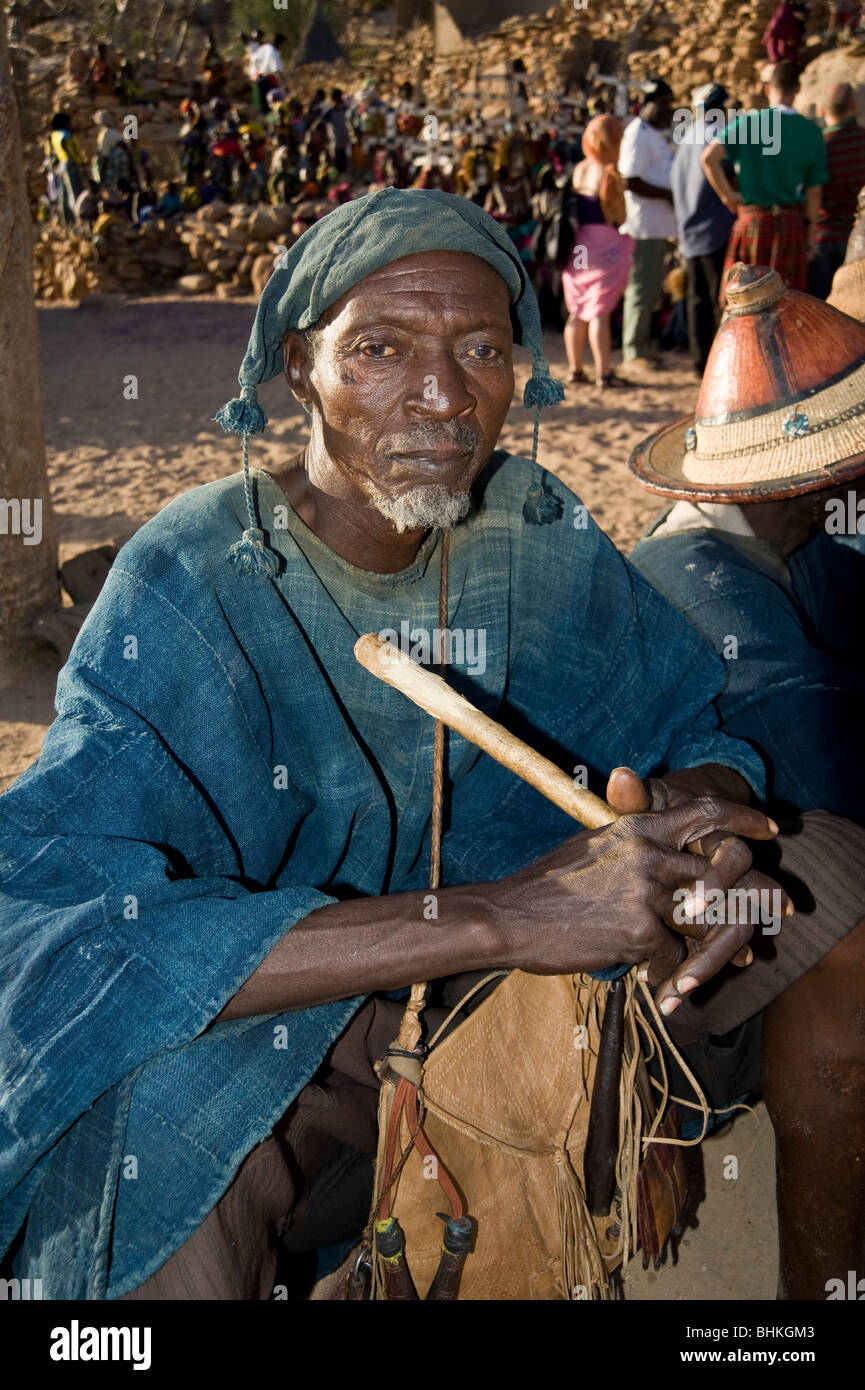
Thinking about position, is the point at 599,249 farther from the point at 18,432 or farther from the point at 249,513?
the point at 249,513

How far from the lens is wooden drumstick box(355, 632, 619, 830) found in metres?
1.43

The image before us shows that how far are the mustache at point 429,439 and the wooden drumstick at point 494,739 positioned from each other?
1.24 feet

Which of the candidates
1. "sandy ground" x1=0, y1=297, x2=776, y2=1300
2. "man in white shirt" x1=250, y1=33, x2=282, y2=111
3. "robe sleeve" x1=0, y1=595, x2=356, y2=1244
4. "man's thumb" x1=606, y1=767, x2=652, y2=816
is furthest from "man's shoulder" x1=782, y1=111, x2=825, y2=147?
"man in white shirt" x1=250, y1=33, x2=282, y2=111

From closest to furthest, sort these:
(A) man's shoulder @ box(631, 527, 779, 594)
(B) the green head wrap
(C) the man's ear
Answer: (B) the green head wrap
(C) the man's ear
(A) man's shoulder @ box(631, 527, 779, 594)

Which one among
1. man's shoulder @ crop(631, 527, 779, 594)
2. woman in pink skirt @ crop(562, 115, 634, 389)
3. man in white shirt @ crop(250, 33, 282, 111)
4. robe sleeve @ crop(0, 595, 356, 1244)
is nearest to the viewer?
robe sleeve @ crop(0, 595, 356, 1244)

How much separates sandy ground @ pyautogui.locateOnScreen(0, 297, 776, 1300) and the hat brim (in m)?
1.35

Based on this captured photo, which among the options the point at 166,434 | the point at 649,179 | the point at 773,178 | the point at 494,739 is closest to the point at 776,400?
the point at 494,739

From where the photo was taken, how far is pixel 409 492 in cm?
171

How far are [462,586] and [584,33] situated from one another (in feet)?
64.2

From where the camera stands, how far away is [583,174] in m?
8.49

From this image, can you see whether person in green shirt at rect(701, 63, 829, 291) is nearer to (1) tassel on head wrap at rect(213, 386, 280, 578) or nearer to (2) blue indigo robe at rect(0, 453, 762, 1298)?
(2) blue indigo robe at rect(0, 453, 762, 1298)

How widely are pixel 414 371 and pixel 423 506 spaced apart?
0.20 metres

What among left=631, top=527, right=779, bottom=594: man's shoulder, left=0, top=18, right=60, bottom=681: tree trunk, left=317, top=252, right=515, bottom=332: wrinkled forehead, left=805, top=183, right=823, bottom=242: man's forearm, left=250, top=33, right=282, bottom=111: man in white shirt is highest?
left=250, top=33, right=282, bottom=111: man in white shirt

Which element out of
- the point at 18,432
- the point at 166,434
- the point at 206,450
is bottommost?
the point at 18,432
